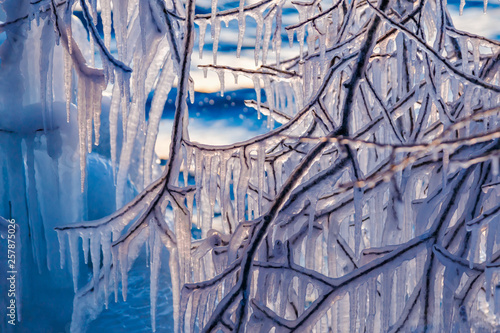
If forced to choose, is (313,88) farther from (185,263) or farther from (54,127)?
(54,127)

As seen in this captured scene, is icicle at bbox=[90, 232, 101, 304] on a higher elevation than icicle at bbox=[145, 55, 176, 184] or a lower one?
lower

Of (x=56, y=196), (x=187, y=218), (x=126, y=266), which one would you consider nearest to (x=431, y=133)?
(x=187, y=218)

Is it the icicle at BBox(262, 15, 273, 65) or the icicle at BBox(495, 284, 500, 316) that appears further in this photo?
the icicle at BBox(262, 15, 273, 65)

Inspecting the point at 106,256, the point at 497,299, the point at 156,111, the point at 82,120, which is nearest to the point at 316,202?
the point at 497,299

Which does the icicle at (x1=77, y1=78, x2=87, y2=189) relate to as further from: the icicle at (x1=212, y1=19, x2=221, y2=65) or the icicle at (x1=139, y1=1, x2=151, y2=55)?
the icicle at (x1=212, y1=19, x2=221, y2=65)

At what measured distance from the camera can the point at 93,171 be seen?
5324 mm

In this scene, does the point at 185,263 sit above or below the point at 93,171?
below

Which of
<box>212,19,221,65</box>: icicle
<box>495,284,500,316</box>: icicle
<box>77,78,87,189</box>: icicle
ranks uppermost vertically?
<box>212,19,221,65</box>: icicle

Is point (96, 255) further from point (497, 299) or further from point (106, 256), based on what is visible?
point (497, 299)

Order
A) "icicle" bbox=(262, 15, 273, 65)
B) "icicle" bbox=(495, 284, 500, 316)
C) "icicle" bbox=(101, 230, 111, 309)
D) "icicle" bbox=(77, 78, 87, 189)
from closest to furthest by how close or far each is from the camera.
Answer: "icicle" bbox=(495, 284, 500, 316), "icicle" bbox=(101, 230, 111, 309), "icicle" bbox=(77, 78, 87, 189), "icicle" bbox=(262, 15, 273, 65)

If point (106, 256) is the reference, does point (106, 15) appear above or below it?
above

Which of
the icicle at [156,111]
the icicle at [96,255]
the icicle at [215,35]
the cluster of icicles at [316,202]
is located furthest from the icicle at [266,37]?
the icicle at [96,255]

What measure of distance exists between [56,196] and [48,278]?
0.88 meters

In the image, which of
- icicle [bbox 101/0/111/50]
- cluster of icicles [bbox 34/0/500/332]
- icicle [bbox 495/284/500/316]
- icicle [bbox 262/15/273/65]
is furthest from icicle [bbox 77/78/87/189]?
icicle [bbox 495/284/500/316]
